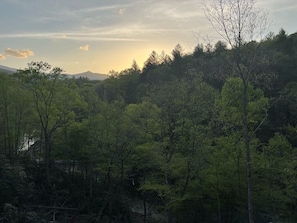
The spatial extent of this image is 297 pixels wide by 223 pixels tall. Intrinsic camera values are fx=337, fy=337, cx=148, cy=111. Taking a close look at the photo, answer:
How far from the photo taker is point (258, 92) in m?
21.6

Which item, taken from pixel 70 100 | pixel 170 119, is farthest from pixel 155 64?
pixel 170 119

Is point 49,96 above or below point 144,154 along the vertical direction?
above

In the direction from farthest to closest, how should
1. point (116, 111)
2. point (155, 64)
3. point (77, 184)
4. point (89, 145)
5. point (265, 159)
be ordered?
point (155, 64) → point (77, 184) → point (89, 145) → point (116, 111) → point (265, 159)

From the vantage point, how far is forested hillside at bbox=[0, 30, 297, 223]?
21125mm

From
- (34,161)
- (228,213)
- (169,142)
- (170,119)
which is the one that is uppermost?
(170,119)

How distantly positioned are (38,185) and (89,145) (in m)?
5.13

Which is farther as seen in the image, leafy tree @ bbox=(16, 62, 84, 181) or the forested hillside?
leafy tree @ bbox=(16, 62, 84, 181)

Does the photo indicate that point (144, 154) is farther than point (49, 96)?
No

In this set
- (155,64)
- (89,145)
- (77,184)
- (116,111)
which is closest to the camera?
(116,111)

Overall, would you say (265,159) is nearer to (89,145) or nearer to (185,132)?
Answer: (185,132)

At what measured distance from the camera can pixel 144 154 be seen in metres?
23.5

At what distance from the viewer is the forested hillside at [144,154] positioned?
69.3ft

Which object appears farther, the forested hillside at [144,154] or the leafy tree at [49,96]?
the leafy tree at [49,96]

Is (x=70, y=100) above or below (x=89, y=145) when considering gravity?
above
